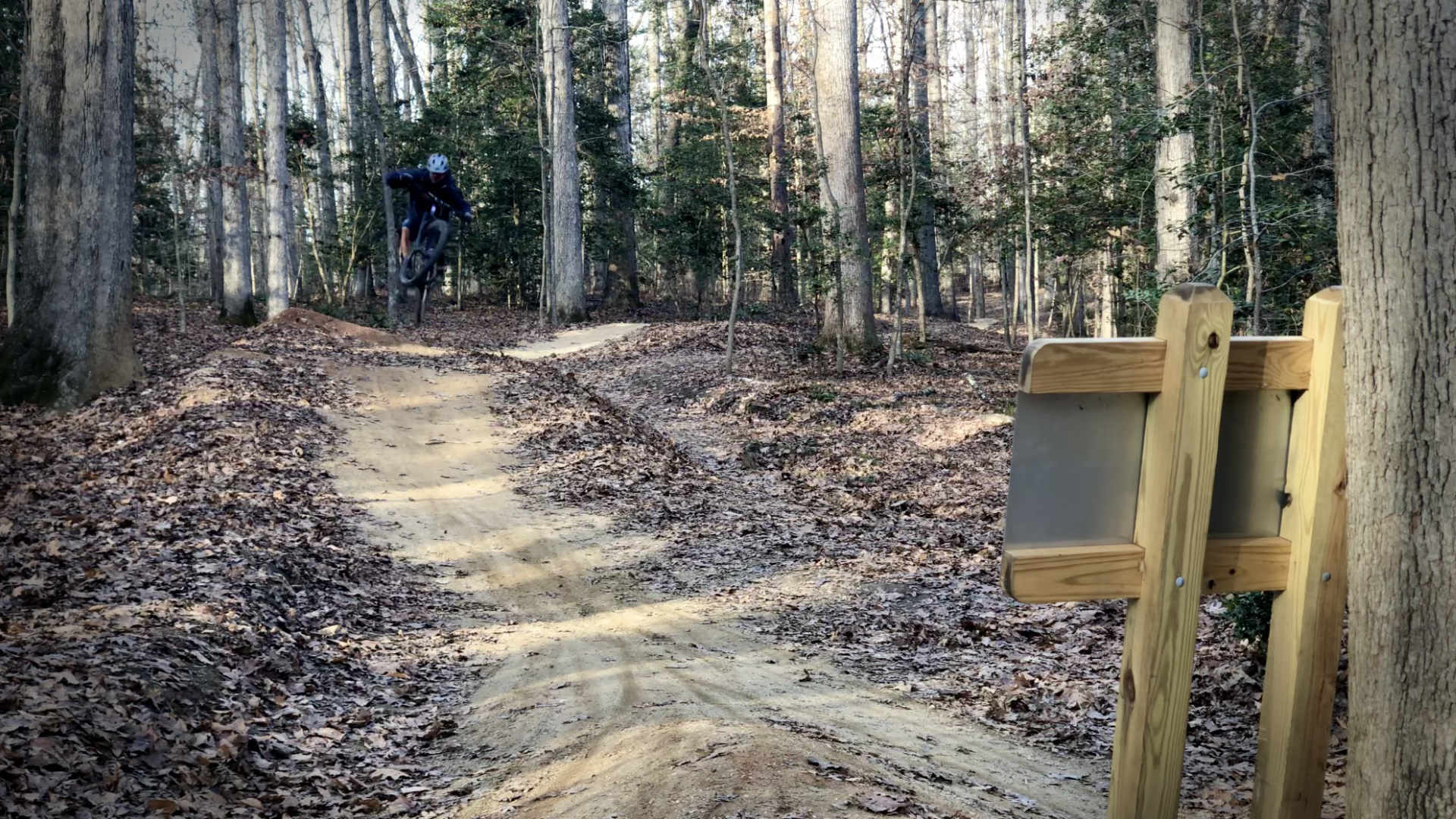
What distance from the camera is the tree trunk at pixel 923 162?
18844mm

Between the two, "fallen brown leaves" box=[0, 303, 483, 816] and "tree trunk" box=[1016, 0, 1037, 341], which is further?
"tree trunk" box=[1016, 0, 1037, 341]

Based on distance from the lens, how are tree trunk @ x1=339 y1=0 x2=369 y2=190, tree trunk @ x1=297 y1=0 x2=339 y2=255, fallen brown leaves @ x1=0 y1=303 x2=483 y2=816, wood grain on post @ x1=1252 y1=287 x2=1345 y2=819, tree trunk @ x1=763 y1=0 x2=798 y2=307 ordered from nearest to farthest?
1. wood grain on post @ x1=1252 y1=287 x2=1345 y2=819
2. fallen brown leaves @ x1=0 y1=303 x2=483 y2=816
3. tree trunk @ x1=763 y1=0 x2=798 y2=307
4. tree trunk @ x1=297 y1=0 x2=339 y2=255
5. tree trunk @ x1=339 y1=0 x2=369 y2=190

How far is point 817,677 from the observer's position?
248 inches

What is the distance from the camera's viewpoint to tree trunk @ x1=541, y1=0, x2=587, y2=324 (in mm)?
25656

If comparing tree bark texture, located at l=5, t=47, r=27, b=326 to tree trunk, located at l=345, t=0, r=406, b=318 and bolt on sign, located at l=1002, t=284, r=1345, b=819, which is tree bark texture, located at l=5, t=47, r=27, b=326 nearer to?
tree trunk, located at l=345, t=0, r=406, b=318

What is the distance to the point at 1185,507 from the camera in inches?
112

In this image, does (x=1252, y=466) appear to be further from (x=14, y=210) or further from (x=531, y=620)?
(x=14, y=210)

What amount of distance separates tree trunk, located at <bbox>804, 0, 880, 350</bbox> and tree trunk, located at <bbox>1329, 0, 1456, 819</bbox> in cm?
1533

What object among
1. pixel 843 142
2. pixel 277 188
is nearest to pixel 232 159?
pixel 277 188

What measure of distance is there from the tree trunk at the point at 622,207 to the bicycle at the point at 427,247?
1660cm

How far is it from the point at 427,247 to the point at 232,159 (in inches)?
408

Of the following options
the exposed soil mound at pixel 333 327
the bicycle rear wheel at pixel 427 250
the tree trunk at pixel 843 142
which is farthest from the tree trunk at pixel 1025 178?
the exposed soil mound at pixel 333 327

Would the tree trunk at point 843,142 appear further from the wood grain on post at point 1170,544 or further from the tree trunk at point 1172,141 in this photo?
the wood grain on post at point 1170,544

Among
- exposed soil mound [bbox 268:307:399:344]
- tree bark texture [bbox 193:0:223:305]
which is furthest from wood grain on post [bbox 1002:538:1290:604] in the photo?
tree bark texture [bbox 193:0:223:305]
